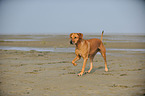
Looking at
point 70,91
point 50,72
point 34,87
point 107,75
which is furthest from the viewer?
point 50,72

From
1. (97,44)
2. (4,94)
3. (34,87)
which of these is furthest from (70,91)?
(97,44)

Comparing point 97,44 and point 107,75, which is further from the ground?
point 97,44

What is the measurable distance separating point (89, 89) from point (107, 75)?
7.62ft

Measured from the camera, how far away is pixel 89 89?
22.5ft

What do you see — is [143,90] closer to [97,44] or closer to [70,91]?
[70,91]

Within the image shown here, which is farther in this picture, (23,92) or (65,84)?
(65,84)

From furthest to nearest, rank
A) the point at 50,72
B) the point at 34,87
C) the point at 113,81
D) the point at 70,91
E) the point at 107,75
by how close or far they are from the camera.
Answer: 1. the point at 50,72
2. the point at 107,75
3. the point at 113,81
4. the point at 34,87
5. the point at 70,91

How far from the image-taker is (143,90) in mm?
6738

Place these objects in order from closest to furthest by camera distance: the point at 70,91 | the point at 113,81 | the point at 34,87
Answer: the point at 70,91
the point at 34,87
the point at 113,81

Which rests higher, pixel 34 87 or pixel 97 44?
pixel 97 44

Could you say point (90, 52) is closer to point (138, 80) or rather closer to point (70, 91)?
point (138, 80)

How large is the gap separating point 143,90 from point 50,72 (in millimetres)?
4061

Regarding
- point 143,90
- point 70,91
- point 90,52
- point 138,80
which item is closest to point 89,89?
point 70,91

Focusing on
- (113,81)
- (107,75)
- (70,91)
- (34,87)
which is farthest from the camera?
(107,75)
